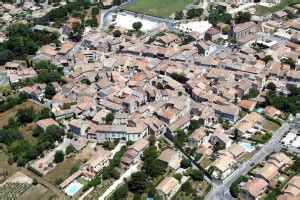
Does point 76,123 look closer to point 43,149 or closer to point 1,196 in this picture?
point 43,149

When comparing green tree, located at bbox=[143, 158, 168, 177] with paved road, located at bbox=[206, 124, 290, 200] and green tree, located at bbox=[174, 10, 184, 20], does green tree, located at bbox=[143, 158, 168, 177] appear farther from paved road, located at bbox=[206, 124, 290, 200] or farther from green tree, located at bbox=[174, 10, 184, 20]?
green tree, located at bbox=[174, 10, 184, 20]

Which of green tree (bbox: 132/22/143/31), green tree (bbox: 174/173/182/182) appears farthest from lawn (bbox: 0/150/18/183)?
green tree (bbox: 132/22/143/31)

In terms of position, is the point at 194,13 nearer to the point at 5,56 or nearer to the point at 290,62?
the point at 290,62

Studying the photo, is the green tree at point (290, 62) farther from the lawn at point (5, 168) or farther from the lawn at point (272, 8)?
the lawn at point (5, 168)

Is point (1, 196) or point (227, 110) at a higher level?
point (227, 110)

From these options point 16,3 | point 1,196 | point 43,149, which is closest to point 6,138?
point 43,149

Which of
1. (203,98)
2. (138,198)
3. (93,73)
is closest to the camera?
(138,198)

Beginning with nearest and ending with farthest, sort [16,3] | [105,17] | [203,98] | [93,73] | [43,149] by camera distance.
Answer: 1. [43,149]
2. [203,98]
3. [93,73]
4. [105,17]
5. [16,3]
